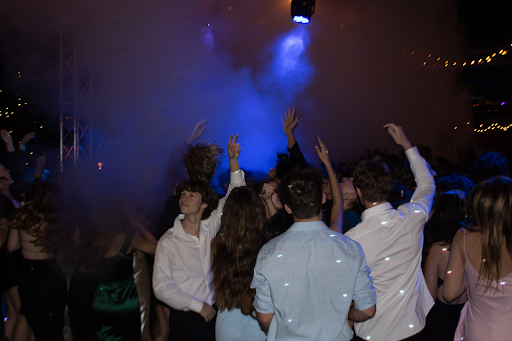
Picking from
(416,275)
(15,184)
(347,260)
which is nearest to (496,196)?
(416,275)

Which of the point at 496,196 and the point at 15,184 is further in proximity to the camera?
the point at 15,184

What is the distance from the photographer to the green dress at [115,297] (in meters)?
2.03

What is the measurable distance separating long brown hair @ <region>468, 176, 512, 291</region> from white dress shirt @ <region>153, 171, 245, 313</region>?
1.35 meters

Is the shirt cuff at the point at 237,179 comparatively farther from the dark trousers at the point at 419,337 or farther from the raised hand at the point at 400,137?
the dark trousers at the point at 419,337

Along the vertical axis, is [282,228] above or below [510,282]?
above

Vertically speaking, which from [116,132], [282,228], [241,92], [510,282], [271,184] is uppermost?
[241,92]

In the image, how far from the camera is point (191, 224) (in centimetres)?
195

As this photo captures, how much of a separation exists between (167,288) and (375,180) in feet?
3.90

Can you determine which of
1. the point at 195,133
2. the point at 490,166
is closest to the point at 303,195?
the point at 195,133

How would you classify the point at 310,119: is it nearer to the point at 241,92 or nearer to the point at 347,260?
the point at 241,92

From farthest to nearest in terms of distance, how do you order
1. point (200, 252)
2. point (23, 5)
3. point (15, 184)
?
point (23, 5) < point (15, 184) < point (200, 252)

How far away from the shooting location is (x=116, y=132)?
4.80m

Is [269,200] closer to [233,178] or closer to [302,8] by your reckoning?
[233,178]

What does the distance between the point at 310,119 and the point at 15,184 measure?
4.89 m
